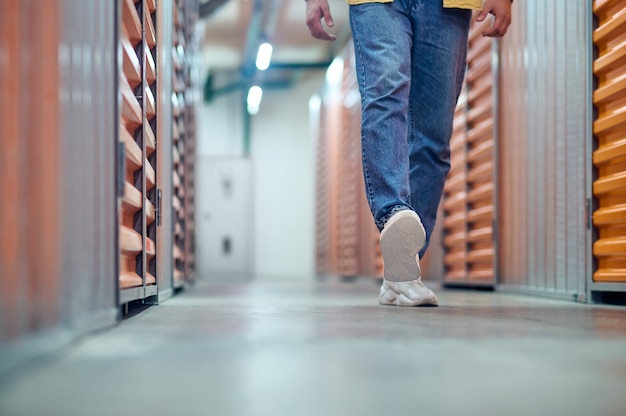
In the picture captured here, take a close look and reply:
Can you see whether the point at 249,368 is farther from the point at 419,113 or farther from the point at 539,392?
the point at 419,113

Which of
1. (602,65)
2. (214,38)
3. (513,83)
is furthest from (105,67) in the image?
(214,38)

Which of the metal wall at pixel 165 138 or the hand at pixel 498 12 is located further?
the metal wall at pixel 165 138

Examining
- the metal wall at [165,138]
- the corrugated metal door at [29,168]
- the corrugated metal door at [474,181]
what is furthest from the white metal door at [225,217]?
the corrugated metal door at [29,168]

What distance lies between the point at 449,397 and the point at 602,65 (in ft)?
7.51

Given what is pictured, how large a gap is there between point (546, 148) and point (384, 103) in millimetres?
1305

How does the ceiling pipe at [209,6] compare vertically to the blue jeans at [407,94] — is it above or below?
above

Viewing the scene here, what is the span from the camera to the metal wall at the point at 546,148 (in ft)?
10.2

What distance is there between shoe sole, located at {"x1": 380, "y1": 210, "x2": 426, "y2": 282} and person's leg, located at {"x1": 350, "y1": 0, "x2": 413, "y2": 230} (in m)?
0.05

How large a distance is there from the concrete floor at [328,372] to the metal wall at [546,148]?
163 centimetres

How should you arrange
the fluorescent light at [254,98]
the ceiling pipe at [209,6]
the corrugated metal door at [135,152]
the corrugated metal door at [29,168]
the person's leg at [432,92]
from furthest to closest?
the fluorescent light at [254,98], the ceiling pipe at [209,6], the person's leg at [432,92], the corrugated metal door at [135,152], the corrugated metal door at [29,168]

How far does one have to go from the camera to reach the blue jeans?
243cm

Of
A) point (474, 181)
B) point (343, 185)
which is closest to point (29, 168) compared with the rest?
point (474, 181)

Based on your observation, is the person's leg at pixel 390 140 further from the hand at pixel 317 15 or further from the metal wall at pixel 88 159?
the metal wall at pixel 88 159

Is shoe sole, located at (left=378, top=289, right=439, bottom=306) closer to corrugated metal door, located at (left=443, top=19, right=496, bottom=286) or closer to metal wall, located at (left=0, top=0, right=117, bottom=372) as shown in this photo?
metal wall, located at (left=0, top=0, right=117, bottom=372)
